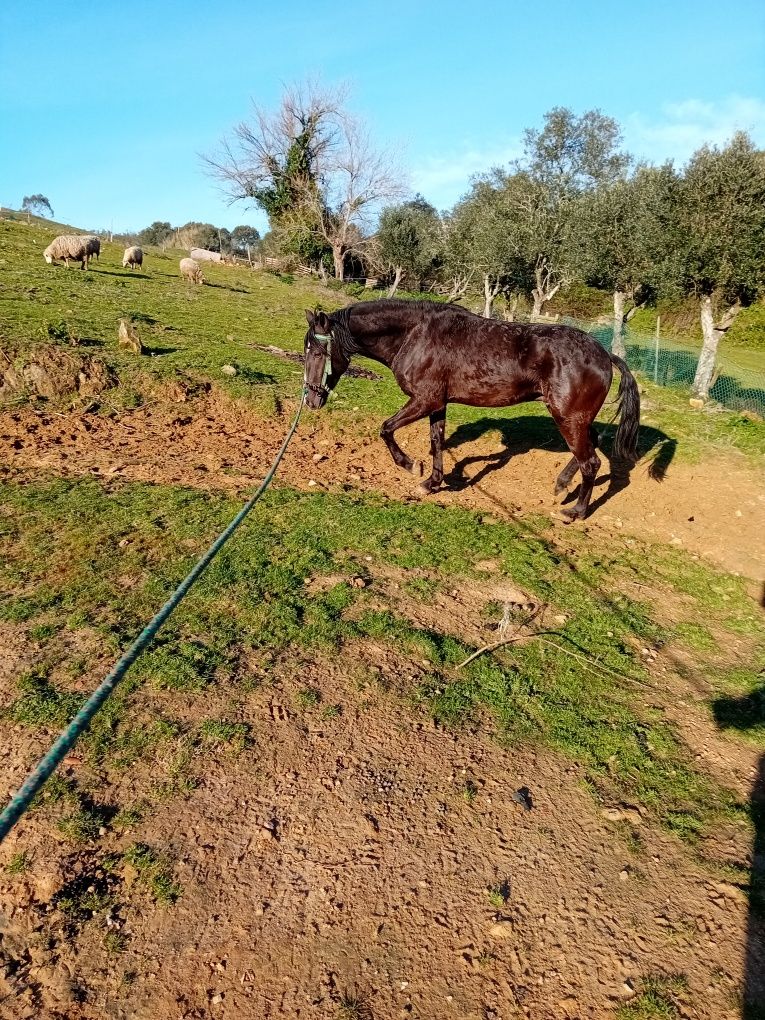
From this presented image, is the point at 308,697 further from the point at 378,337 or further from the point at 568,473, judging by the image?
the point at 568,473

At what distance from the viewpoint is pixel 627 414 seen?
25.5 feet

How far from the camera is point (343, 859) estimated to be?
10.3ft

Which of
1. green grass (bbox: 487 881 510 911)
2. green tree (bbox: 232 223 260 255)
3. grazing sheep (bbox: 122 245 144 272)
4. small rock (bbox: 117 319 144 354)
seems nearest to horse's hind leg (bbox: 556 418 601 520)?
green grass (bbox: 487 881 510 911)

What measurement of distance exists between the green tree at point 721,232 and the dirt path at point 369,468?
7.13 meters

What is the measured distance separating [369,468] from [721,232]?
481 inches

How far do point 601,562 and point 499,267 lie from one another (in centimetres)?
2799

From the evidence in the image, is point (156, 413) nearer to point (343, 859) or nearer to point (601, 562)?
point (601, 562)

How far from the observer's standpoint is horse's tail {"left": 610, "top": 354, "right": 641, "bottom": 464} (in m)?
7.66

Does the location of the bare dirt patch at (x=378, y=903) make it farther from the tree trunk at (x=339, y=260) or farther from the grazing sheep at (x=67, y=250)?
the tree trunk at (x=339, y=260)

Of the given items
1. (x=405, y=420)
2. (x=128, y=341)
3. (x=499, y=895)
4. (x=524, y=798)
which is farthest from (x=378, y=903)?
(x=128, y=341)

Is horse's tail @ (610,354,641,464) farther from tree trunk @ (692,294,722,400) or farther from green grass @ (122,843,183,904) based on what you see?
tree trunk @ (692,294,722,400)

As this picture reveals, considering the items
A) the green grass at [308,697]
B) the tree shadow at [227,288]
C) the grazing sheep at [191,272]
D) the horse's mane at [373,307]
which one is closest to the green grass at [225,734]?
the green grass at [308,697]

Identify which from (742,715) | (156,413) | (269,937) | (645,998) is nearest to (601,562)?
(742,715)

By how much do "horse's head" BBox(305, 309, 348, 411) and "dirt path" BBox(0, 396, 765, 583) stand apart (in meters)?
1.27
